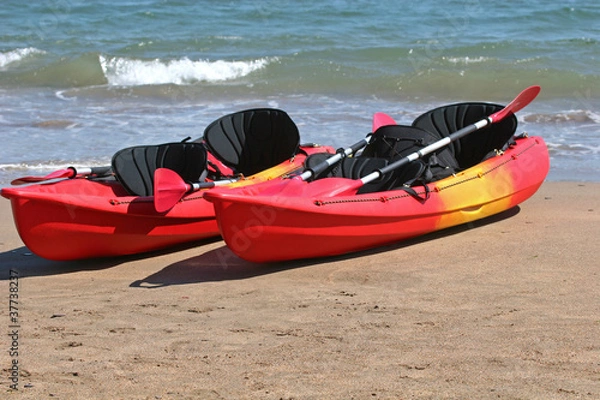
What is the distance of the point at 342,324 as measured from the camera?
4.49m

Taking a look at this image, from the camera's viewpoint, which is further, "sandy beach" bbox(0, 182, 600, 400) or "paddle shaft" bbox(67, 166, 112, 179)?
"paddle shaft" bbox(67, 166, 112, 179)

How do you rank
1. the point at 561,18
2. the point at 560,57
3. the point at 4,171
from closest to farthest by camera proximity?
1. the point at 4,171
2. the point at 560,57
3. the point at 561,18

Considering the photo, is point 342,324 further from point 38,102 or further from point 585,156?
point 38,102

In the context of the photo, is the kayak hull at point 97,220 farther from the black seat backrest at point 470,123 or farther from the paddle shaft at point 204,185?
the black seat backrest at point 470,123

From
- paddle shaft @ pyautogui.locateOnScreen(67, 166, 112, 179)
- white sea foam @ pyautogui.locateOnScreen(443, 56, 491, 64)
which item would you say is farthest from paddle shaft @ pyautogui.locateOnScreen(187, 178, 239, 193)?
white sea foam @ pyautogui.locateOnScreen(443, 56, 491, 64)

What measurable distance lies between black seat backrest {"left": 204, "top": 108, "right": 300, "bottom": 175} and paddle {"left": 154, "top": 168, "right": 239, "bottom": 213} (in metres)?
1.15

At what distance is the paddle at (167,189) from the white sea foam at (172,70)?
30.4 feet

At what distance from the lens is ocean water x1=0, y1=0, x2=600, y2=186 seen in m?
10.6

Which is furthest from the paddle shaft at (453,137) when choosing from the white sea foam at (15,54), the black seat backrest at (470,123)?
the white sea foam at (15,54)

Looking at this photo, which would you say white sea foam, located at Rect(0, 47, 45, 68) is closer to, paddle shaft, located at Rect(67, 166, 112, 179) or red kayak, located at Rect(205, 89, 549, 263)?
paddle shaft, located at Rect(67, 166, 112, 179)

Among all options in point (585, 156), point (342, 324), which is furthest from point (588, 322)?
point (585, 156)

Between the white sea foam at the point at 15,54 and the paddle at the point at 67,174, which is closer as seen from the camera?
the paddle at the point at 67,174

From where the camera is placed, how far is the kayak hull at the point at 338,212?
18.1ft

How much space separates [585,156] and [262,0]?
1192cm
